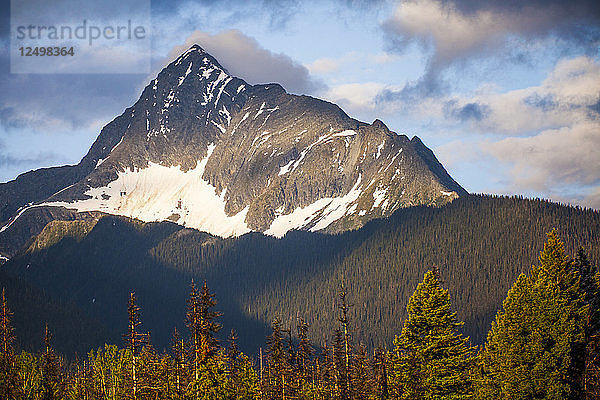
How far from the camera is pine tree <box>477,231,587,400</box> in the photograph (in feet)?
171

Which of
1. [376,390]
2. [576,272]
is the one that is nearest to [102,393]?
[376,390]

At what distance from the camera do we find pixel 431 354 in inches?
2029

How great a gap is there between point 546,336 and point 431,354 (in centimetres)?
794

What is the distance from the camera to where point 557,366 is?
5228 centimetres

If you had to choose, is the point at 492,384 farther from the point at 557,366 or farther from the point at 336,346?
the point at 336,346

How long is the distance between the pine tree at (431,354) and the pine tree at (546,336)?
11.6 ft

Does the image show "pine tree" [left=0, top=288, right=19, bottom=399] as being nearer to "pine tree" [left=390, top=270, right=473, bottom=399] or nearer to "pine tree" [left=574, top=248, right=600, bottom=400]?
"pine tree" [left=390, top=270, right=473, bottom=399]

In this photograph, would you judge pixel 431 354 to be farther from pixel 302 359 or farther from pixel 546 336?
pixel 302 359

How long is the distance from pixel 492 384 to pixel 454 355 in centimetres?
796

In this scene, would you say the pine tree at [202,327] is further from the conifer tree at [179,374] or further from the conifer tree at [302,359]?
the conifer tree at [302,359]

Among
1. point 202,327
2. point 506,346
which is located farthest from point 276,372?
point 506,346

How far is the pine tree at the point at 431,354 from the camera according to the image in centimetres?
5062

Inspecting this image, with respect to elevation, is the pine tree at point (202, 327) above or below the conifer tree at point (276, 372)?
above

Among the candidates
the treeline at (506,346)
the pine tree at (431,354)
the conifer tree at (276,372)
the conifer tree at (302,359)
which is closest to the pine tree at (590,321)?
the treeline at (506,346)
